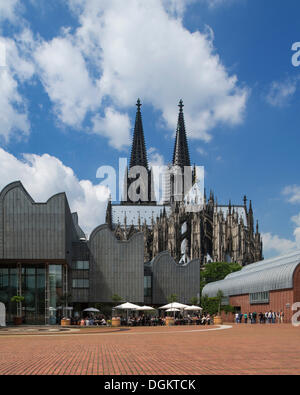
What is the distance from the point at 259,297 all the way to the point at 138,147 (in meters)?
101

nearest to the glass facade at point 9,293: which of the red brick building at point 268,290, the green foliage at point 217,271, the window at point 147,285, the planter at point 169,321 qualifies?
the planter at point 169,321

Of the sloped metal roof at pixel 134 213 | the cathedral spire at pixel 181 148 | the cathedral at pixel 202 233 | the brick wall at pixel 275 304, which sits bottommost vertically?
the brick wall at pixel 275 304

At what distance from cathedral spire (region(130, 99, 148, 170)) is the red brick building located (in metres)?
86.5

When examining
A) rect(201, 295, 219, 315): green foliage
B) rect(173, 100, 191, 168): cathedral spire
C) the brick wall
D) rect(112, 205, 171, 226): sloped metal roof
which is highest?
rect(173, 100, 191, 168): cathedral spire

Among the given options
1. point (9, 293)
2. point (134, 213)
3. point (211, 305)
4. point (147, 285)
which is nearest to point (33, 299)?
point (9, 293)

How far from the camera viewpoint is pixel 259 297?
168 ft

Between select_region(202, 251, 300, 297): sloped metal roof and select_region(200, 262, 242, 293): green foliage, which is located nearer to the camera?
select_region(202, 251, 300, 297): sloped metal roof

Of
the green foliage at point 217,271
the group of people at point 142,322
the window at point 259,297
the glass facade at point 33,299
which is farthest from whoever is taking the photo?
the green foliage at point 217,271

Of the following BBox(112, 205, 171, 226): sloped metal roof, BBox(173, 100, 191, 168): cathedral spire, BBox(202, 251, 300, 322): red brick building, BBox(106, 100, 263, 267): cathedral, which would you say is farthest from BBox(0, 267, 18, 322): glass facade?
BBox(173, 100, 191, 168): cathedral spire

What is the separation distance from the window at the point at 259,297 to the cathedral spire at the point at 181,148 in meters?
91.5

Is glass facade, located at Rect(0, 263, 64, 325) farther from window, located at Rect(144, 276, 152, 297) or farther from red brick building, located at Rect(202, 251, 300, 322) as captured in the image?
red brick building, located at Rect(202, 251, 300, 322)

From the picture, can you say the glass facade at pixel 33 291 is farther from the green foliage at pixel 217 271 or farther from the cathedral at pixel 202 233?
the cathedral at pixel 202 233

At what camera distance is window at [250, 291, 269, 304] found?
4919 centimetres

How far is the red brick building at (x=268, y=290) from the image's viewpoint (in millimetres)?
43781
